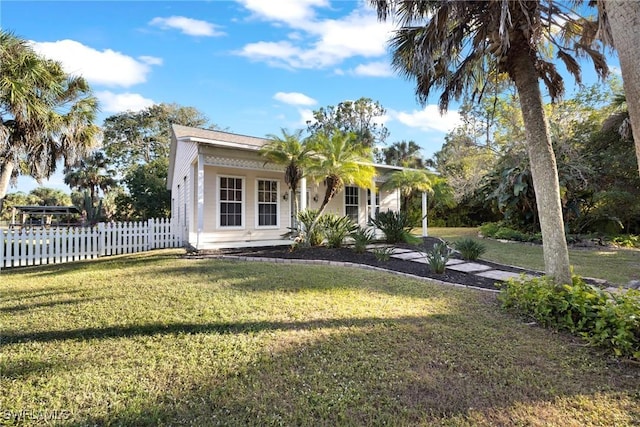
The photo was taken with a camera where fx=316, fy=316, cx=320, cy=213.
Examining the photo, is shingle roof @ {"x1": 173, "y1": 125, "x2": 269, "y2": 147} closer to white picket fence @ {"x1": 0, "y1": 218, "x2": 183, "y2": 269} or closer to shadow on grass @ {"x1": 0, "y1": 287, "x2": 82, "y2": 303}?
white picket fence @ {"x1": 0, "y1": 218, "x2": 183, "y2": 269}

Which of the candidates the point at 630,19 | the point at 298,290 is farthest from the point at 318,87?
the point at 630,19

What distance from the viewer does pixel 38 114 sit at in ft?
32.1

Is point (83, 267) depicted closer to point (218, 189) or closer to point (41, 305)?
point (41, 305)

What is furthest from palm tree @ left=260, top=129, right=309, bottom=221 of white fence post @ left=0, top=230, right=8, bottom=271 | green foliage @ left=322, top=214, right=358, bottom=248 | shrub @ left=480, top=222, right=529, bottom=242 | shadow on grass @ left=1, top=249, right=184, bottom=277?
shrub @ left=480, top=222, right=529, bottom=242

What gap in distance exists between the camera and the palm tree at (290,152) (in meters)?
9.96

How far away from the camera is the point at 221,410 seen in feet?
7.74

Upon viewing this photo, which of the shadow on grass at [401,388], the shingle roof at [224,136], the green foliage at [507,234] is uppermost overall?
the shingle roof at [224,136]

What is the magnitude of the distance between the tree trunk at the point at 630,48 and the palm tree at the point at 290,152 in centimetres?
785

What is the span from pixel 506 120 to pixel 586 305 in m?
20.5

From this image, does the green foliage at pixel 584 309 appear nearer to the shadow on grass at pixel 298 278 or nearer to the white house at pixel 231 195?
the shadow on grass at pixel 298 278

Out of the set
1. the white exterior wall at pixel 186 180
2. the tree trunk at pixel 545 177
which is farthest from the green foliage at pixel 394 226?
the white exterior wall at pixel 186 180

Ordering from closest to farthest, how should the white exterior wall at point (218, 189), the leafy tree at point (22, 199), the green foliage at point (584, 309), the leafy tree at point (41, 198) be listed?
the green foliage at point (584, 309), the white exterior wall at point (218, 189), the leafy tree at point (22, 199), the leafy tree at point (41, 198)

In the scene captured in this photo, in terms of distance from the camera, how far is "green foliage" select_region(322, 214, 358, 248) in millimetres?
9836

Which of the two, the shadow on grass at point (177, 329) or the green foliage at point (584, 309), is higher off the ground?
the green foliage at point (584, 309)
